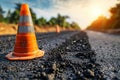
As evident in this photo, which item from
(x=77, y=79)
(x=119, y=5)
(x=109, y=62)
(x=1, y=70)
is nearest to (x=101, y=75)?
(x=77, y=79)

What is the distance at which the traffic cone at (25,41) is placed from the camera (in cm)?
560

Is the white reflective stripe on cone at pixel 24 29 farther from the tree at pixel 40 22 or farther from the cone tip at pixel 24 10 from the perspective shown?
the tree at pixel 40 22

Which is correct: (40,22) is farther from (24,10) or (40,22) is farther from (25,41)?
(25,41)

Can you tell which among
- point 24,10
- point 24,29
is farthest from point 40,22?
point 24,29

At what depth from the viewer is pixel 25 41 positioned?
5734mm

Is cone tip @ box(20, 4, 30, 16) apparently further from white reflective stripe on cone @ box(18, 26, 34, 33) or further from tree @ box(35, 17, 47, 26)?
tree @ box(35, 17, 47, 26)

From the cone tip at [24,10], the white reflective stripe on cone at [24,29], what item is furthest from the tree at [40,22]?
the white reflective stripe on cone at [24,29]

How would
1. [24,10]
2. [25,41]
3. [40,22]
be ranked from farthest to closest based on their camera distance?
[40,22], [24,10], [25,41]

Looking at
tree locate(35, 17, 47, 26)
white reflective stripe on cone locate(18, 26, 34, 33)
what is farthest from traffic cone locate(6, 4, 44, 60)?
tree locate(35, 17, 47, 26)

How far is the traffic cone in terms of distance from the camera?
220 inches

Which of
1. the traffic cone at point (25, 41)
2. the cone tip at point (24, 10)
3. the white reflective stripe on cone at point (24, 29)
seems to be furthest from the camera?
the cone tip at point (24, 10)

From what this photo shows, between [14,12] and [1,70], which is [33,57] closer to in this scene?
[1,70]

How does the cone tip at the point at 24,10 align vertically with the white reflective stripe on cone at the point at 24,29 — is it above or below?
above

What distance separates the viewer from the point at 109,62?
5113mm
